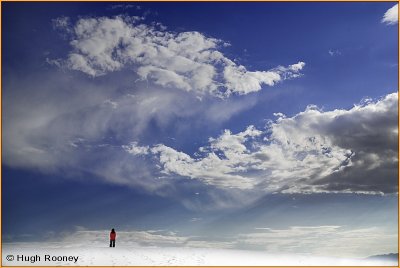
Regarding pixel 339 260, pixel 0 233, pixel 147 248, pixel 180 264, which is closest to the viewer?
pixel 0 233

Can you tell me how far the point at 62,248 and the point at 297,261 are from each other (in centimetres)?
2741

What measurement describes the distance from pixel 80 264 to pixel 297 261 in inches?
923

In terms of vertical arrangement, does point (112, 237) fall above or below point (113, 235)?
below

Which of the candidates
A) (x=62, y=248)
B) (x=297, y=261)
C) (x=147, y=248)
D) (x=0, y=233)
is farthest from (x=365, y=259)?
(x=0, y=233)

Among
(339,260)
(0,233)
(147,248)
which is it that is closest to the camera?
(0,233)

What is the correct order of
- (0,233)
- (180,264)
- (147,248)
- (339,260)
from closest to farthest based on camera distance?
(0,233), (180,264), (339,260), (147,248)

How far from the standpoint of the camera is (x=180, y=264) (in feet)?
144

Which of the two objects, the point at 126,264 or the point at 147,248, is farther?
the point at 147,248

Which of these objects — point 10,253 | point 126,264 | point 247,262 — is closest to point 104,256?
point 126,264

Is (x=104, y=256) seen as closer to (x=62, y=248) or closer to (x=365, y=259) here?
(x=62, y=248)

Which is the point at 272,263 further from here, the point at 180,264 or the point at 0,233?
Answer: the point at 0,233

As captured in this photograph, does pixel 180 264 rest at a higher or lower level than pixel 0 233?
lower

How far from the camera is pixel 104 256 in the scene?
4538cm

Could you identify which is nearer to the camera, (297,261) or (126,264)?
(126,264)
